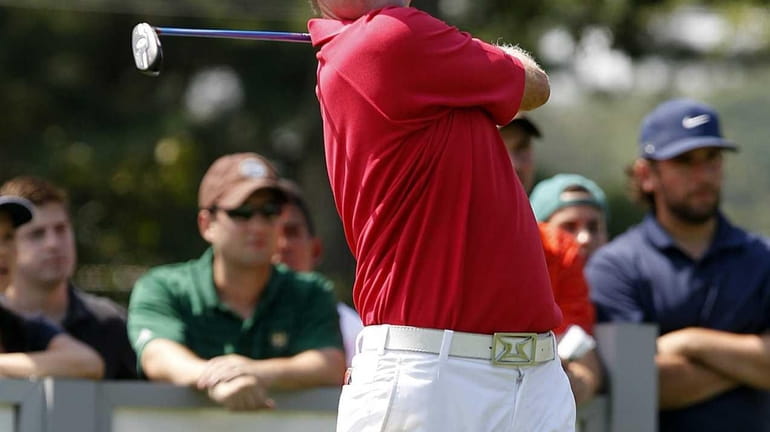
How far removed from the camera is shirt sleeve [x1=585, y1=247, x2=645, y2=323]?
247 inches

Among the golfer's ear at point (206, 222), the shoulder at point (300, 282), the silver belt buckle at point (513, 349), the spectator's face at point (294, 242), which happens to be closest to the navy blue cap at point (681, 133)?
the shoulder at point (300, 282)

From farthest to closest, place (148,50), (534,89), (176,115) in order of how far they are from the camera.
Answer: (176,115), (148,50), (534,89)

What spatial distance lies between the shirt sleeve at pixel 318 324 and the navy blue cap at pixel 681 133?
4.94ft

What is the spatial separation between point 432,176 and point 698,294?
2.54 meters

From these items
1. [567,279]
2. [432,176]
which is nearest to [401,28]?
[432,176]

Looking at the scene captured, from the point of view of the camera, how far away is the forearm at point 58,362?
223 inches

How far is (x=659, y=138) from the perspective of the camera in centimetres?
665

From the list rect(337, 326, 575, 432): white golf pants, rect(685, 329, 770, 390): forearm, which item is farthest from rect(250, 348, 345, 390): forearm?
rect(337, 326, 575, 432): white golf pants

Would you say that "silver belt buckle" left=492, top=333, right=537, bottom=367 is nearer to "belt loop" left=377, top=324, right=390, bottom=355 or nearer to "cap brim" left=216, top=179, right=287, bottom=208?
"belt loop" left=377, top=324, right=390, bottom=355

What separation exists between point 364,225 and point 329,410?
6.08 ft

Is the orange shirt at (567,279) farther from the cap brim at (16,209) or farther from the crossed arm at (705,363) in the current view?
the cap brim at (16,209)

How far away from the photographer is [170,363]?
5.84 meters

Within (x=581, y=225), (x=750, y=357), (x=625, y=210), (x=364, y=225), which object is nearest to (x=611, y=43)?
(x=625, y=210)

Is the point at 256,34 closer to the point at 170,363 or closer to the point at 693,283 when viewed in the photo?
the point at 170,363
